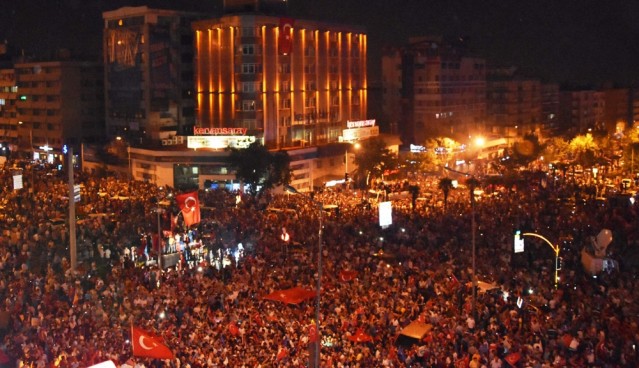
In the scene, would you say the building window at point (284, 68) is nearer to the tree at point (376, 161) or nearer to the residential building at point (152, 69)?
the tree at point (376, 161)

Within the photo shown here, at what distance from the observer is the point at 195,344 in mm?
19531

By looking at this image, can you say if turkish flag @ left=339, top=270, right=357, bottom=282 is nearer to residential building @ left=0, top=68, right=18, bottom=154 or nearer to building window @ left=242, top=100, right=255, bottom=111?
building window @ left=242, top=100, right=255, bottom=111

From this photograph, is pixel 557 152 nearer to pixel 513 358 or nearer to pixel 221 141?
pixel 221 141

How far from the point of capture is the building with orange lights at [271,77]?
63.6 meters

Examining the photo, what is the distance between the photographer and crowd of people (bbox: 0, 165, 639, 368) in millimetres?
18844

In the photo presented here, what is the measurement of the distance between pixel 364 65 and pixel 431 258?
52.6 metres

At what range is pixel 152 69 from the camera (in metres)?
72.0

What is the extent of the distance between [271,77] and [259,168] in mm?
13083

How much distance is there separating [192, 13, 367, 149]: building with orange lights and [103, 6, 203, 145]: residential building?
4.76 meters

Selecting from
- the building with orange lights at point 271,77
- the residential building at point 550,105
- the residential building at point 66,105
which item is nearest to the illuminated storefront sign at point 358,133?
the building with orange lights at point 271,77

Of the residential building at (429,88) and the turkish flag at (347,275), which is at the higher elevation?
the residential building at (429,88)

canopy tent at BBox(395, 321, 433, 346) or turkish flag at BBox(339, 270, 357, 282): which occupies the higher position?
turkish flag at BBox(339, 270, 357, 282)

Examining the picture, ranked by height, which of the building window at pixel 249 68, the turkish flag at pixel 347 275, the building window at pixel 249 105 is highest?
the building window at pixel 249 68

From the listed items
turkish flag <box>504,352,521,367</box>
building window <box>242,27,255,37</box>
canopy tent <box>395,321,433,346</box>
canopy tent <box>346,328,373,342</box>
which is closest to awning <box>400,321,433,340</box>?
canopy tent <box>395,321,433,346</box>
